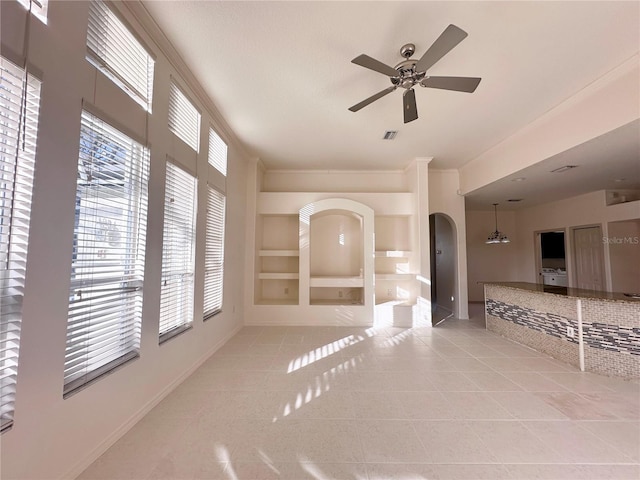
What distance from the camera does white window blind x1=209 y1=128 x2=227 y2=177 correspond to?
3.67 metres

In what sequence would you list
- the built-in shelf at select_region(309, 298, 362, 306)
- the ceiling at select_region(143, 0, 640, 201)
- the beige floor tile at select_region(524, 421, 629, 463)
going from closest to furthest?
the beige floor tile at select_region(524, 421, 629, 463)
the ceiling at select_region(143, 0, 640, 201)
the built-in shelf at select_region(309, 298, 362, 306)

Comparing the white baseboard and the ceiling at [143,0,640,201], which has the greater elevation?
the ceiling at [143,0,640,201]

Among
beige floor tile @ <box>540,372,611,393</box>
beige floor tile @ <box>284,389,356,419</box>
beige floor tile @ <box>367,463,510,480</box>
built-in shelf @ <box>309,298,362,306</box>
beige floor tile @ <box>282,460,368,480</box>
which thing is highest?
built-in shelf @ <box>309,298,362,306</box>

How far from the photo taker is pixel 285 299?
573cm

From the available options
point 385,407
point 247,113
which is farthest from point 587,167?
point 247,113

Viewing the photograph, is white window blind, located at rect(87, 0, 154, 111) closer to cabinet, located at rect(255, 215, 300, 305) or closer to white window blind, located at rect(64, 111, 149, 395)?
white window blind, located at rect(64, 111, 149, 395)

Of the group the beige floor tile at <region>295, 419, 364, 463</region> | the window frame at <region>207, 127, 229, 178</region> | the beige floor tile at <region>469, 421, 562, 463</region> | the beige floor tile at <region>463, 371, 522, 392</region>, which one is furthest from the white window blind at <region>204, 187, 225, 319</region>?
the beige floor tile at <region>463, 371, 522, 392</region>

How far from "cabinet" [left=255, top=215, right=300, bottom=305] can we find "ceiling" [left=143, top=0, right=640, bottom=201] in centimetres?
222

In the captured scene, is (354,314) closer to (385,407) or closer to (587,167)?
(385,407)

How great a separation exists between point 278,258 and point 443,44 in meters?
4.72

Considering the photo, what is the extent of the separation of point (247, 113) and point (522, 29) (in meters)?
3.10

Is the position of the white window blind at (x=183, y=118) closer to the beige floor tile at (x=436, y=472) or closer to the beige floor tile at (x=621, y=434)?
the beige floor tile at (x=436, y=472)

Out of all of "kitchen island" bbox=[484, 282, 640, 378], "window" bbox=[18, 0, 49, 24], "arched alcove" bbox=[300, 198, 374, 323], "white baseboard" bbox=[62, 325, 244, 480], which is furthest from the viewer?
"arched alcove" bbox=[300, 198, 374, 323]

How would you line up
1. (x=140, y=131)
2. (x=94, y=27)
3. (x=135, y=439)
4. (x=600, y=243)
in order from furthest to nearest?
1. (x=600, y=243)
2. (x=140, y=131)
3. (x=135, y=439)
4. (x=94, y=27)
